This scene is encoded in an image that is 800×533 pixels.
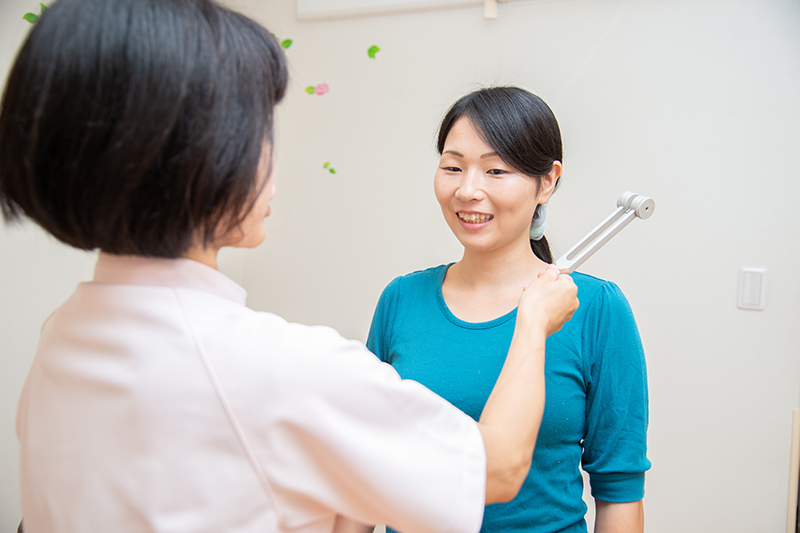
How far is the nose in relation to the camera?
1.03m

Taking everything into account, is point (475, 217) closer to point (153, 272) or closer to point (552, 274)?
point (552, 274)

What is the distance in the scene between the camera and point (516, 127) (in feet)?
3.34

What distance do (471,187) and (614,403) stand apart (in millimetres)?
476

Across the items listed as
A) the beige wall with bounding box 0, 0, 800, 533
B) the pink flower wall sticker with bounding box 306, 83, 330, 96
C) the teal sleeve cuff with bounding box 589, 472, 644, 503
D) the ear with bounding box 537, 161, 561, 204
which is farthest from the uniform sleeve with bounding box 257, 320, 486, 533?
the pink flower wall sticker with bounding box 306, 83, 330, 96

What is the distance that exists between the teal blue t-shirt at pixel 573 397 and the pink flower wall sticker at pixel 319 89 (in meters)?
1.44

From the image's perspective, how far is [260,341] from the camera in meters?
0.52

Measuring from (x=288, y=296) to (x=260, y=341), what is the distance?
183 centimetres

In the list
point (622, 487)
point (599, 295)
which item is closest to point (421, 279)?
point (599, 295)

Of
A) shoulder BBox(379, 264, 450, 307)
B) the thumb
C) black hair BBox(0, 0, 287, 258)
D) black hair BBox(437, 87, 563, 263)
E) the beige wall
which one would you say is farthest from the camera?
the beige wall

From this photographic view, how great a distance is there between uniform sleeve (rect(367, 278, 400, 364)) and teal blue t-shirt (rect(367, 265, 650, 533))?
5.1 inches

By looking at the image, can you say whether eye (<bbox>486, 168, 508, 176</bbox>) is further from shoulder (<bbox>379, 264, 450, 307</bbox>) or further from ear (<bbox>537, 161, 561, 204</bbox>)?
shoulder (<bbox>379, 264, 450, 307</bbox>)

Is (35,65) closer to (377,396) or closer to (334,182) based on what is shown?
(377,396)

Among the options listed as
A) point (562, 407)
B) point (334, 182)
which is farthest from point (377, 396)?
point (334, 182)

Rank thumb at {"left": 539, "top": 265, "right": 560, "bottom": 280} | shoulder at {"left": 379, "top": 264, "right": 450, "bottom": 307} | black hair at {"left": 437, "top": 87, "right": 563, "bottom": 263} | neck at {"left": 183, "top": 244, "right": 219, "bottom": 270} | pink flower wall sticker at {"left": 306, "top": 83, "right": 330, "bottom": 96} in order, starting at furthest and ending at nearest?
1. pink flower wall sticker at {"left": 306, "top": 83, "right": 330, "bottom": 96}
2. shoulder at {"left": 379, "top": 264, "right": 450, "bottom": 307}
3. black hair at {"left": 437, "top": 87, "right": 563, "bottom": 263}
4. thumb at {"left": 539, "top": 265, "right": 560, "bottom": 280}
5. neck at {"left": 183, "top": 244, "right": 219, "bottom": 270}
